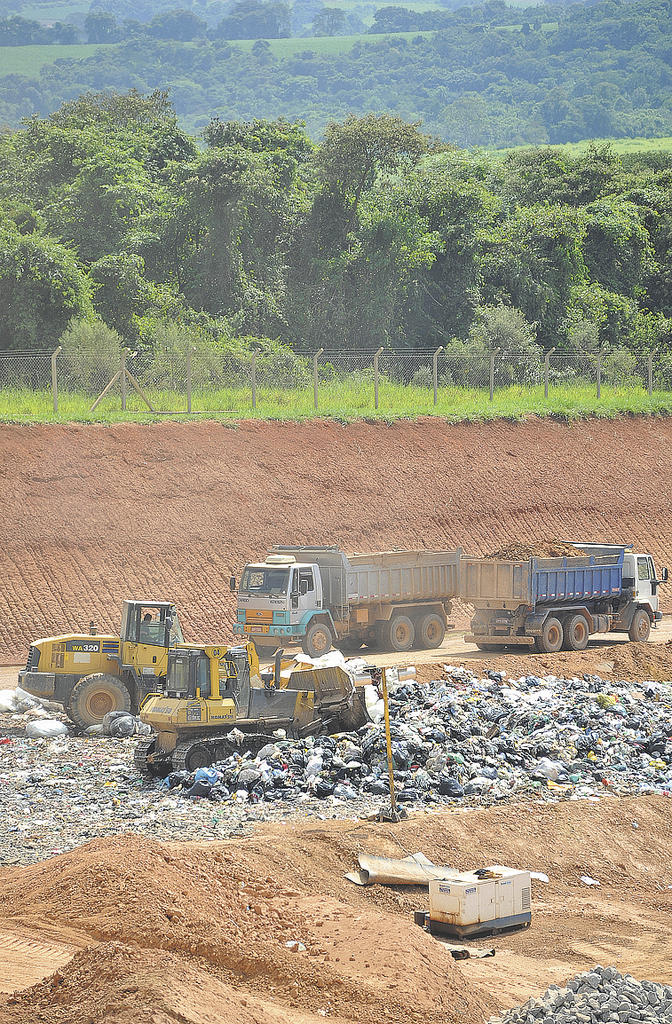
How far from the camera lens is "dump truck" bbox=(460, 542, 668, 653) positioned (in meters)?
26.7

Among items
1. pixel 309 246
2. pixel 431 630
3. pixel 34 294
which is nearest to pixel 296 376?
pixel 34 294

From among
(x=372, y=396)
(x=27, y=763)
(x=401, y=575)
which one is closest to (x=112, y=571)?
(x=401, y=575)

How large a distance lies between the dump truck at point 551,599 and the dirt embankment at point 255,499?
628 centimetres

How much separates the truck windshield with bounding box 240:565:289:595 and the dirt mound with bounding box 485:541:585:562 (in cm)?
524

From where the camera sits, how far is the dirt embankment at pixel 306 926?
31.6 feet

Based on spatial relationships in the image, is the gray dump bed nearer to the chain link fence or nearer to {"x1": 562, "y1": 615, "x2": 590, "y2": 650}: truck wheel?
{"x1": 562, "y1": 615, "x2": 590, "y2": 650}: truck wheel

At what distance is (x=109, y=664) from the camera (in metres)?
20.8

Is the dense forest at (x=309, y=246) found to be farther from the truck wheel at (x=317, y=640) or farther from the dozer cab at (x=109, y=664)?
the dozer cab at (x=109, y=664)

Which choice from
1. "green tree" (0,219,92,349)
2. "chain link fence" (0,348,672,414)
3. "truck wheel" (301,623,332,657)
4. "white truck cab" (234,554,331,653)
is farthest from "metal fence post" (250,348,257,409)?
"truck wheel" (301,623,332,657)

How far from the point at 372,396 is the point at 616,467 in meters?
8.78

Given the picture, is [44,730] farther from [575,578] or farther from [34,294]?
[34,294]

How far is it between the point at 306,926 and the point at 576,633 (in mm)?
17155

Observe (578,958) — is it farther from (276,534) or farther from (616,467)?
(616,467)

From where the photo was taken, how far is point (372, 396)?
1626 inches
